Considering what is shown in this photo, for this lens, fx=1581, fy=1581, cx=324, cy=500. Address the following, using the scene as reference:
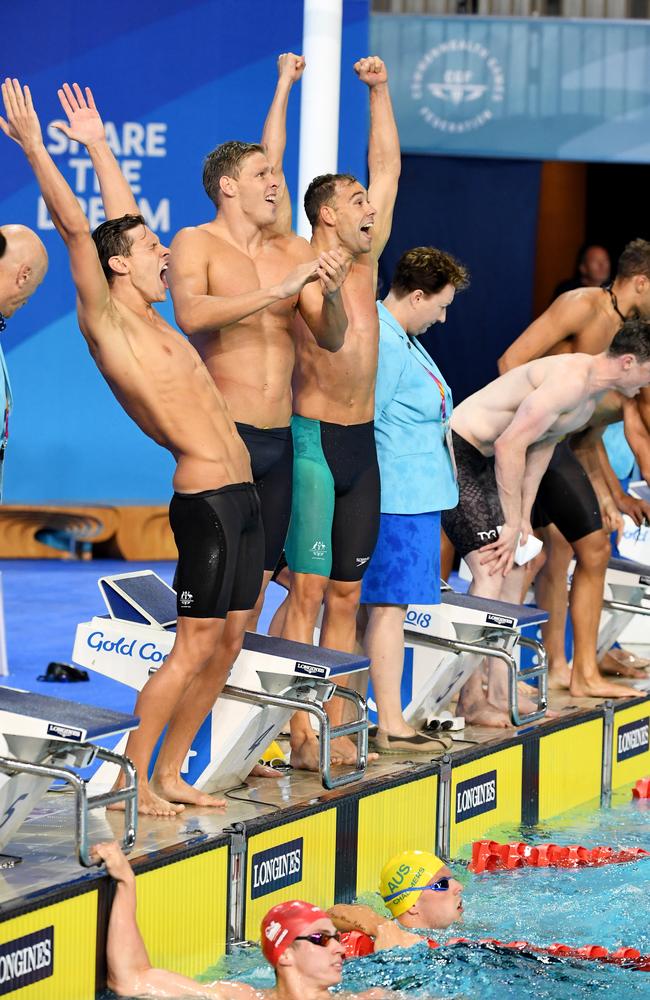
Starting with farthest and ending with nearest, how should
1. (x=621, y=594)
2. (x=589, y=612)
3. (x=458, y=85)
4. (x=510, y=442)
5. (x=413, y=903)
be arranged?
(x=458, y=85), (x=621, y=594), (x=589, y=612), (x=510, y=442), (x=413, y=903)

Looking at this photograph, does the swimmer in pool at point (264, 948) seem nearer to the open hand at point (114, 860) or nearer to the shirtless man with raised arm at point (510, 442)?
the open hand at point (114, 860)

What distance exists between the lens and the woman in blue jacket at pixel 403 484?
5.15 metres

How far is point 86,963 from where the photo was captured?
3.64 meters

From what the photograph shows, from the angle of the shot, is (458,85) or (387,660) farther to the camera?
(458,85)

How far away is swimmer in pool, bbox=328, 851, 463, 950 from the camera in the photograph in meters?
4.24

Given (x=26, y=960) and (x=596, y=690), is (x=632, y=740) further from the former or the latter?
(x=26, y=960)

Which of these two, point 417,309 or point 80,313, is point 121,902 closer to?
point 80,313

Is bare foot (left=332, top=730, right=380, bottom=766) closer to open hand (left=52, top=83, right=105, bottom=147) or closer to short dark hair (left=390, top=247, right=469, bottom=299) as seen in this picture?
short dark hair (left=390, top=247, right=469, bottom=299)

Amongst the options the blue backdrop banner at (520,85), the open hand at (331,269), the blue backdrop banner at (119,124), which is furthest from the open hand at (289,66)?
the blue backdrop banner at (119,124)

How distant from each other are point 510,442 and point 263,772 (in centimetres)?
148

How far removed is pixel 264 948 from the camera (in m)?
3.69

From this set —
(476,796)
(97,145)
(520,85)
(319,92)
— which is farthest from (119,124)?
(476,796)

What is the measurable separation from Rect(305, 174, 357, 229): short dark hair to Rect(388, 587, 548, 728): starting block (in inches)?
57.8

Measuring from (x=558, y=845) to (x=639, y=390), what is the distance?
1.80m
